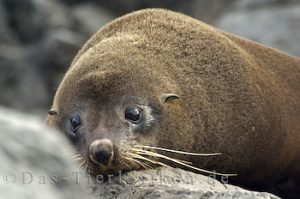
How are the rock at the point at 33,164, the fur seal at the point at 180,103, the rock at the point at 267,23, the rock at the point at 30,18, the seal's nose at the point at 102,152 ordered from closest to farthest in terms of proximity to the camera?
1. the rock at the point at 33,164
2. the seal's nose at the point at 102,152
3. the fur seal at the point at 180,103
4. the rock at the point at 267,23
5. the rock at the point at 30,18

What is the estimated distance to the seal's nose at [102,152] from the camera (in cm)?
809

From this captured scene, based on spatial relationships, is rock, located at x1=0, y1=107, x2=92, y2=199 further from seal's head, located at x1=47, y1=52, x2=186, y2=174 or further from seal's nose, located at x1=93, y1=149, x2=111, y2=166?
seal's head, located at x1=47, y1=52, x2=186, y2=174

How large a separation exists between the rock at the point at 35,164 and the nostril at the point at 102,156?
337 cm

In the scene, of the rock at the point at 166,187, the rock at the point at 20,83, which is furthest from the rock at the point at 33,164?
the rock at the point at 20,83

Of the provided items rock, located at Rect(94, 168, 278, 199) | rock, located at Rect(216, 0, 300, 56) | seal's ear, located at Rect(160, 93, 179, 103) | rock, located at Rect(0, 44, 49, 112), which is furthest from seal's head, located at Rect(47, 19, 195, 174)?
rock, located at Rect(0, 44, 49, 112)

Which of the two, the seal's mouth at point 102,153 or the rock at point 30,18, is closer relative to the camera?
the seal's mouth at point 102,153

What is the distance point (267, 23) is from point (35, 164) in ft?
47.2

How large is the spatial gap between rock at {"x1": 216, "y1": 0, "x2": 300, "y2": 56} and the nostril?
9298 mm

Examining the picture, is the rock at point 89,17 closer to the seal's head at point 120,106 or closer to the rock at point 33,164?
the seal's head at point 120,106

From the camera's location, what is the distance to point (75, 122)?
353 inches

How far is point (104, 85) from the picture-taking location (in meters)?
8.88

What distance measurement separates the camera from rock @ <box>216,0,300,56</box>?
17.6 metres

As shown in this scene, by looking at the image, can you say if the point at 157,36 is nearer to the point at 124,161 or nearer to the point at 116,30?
the point at 116,30

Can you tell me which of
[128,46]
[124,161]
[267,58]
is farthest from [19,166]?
[267,58]
